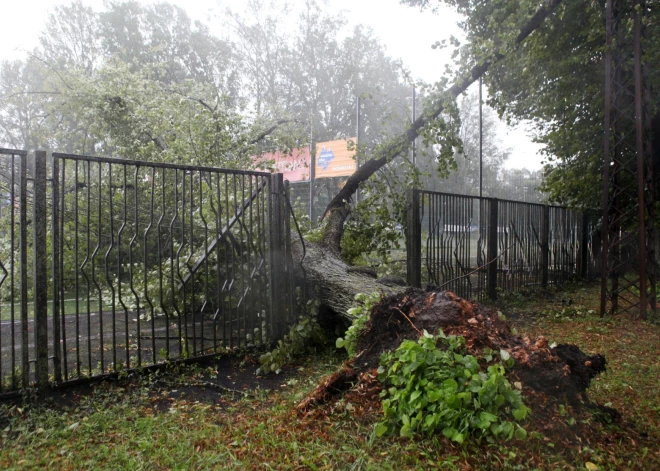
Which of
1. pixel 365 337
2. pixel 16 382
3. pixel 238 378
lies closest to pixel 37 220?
pixel 16 382

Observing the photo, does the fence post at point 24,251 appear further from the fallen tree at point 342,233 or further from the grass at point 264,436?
the fallen tree at point 342,233

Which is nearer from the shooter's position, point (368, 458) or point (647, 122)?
point (368, 458)

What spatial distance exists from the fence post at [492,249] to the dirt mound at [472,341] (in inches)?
213

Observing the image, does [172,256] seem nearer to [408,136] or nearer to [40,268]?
[40,268]

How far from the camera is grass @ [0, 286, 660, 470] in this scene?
2932mm

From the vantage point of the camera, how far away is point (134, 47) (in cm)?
3234

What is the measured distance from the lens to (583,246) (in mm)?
13477

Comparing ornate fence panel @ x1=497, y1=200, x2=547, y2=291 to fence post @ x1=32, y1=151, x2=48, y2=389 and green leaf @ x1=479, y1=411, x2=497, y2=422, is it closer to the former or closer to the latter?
green leaf @ x1=479, y1=411, x2=497, y2=422

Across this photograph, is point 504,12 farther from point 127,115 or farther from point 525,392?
point 525,392

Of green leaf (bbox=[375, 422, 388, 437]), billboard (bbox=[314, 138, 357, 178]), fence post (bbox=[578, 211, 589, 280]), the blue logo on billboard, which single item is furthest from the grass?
the blue logo on billboard

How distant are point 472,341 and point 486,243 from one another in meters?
6.35

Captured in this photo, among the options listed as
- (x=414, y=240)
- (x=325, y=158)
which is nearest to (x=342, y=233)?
(x=414, y=240)

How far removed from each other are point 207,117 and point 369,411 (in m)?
7.16

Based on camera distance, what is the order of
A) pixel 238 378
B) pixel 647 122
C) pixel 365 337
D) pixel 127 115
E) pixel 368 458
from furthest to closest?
1. pixel 127 115
2. pixel 647 122
3. pixel 238 378
4. pixel 365 337
5. pixel 368 458
